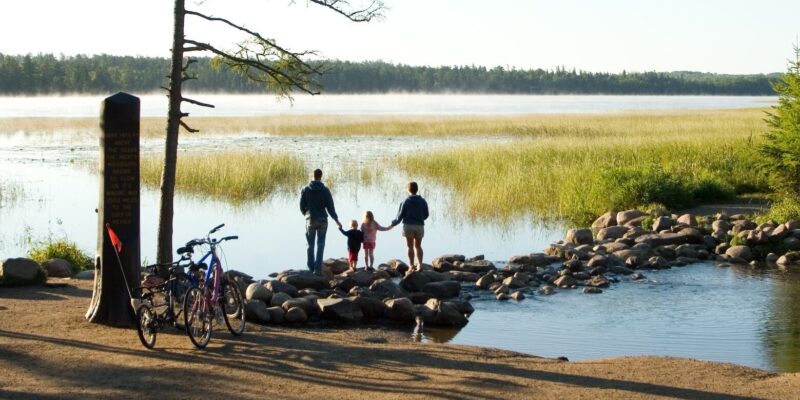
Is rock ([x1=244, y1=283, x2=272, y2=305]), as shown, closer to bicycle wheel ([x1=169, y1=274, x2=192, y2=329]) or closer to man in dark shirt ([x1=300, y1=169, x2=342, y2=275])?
man in dark shirt ([x1=300, y1=169, x2=342, y2=275])

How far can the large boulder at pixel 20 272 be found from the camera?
1559cm

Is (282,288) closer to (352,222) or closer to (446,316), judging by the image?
(352,222)

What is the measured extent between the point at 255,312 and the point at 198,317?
267 centimetres

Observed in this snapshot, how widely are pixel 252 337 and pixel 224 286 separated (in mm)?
726

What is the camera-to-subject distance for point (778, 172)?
2764cm

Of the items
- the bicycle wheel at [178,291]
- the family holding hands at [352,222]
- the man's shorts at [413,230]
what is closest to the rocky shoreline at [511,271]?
the family holding hands at [352,222]

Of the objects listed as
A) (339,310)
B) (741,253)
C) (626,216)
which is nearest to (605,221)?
(626,216)

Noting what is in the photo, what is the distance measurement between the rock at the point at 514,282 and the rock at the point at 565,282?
58 centimetres

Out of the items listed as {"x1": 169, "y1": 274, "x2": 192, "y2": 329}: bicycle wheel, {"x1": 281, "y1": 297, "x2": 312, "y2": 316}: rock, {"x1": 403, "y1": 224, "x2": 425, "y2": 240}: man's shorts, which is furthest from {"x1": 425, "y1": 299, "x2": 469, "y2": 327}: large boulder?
{"x1": 169, "y1": 274, "x2": 192, "y2": 329}: bicycle wheel

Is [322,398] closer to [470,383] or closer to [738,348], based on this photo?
[470,383]

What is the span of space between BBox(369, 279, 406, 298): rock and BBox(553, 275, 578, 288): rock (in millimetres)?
3125

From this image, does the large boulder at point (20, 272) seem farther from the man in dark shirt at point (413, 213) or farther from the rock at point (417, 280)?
the man in dark shirt at point (413, 213)

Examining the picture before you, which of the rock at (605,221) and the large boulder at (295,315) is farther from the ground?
the rock at (605,221)

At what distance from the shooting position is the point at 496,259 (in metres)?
22.2
